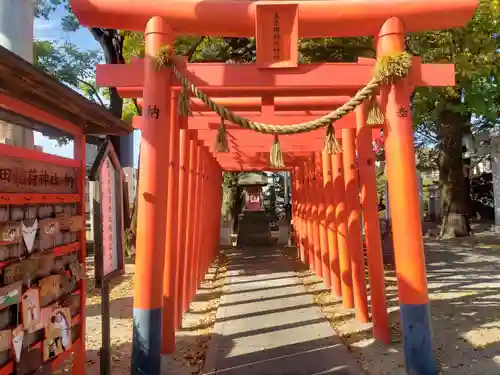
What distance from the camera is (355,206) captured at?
638 centimetres

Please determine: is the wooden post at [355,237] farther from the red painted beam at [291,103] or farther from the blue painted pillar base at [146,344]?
the blue painted pillar base at [146,344]

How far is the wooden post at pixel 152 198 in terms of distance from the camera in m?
4.22

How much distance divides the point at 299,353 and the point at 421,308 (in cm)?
155

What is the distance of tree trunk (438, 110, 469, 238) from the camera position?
17.7 metres

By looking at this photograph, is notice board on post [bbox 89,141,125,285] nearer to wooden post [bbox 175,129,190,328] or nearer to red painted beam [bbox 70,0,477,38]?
red painted beam [bbox 70,0,477,38]

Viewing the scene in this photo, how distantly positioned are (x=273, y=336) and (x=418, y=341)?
2072mm

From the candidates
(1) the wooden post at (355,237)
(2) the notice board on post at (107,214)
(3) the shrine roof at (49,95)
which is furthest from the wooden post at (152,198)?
(1) the wooden post at (355,237)

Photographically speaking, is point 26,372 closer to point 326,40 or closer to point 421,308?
point 421,308

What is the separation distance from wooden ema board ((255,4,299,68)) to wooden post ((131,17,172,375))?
2.85 feet

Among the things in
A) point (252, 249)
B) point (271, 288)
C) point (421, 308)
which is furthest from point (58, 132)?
point (252, 249)

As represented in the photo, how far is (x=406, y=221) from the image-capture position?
4332 mm

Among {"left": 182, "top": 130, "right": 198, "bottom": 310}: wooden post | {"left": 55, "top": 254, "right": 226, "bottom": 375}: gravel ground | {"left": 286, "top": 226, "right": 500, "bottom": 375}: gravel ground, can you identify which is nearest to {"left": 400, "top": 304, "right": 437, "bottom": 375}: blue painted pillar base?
{"left": 286, "top": 226, "right": 500, "bottom": 375}: gravel ground

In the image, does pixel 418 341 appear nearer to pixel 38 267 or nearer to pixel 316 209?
pixel 38 267

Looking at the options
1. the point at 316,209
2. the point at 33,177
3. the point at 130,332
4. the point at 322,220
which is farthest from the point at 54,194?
the point at 316,209
